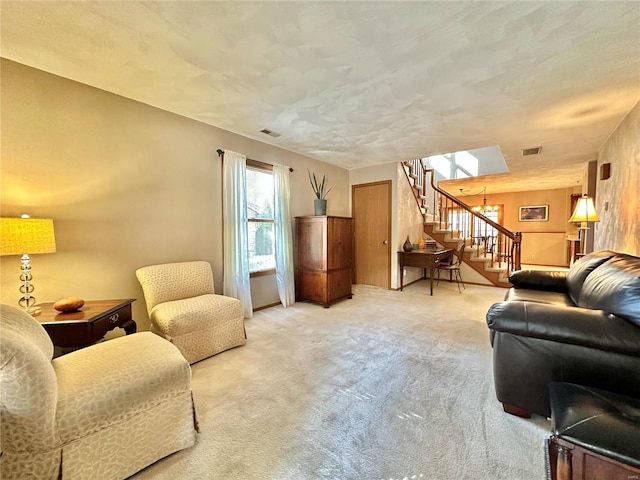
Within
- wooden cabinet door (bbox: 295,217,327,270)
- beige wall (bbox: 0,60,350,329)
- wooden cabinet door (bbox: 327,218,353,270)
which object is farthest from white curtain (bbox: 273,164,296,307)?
beige wall (bbox: 0,60,350,329)

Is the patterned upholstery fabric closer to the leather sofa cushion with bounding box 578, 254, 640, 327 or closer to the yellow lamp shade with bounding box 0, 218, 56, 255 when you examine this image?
the yellow lamp shade with bounding box 0, 218, 56, 255

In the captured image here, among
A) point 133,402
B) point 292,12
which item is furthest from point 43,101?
point 133,402

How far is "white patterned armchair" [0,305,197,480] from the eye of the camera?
1.04 metres

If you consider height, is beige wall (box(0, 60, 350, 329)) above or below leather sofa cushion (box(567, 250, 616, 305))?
above

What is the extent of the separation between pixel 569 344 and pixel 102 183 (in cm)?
367

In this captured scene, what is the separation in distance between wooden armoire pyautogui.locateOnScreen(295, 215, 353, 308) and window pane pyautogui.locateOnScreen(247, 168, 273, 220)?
22.0 inches

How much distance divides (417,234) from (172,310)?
5.13 meters

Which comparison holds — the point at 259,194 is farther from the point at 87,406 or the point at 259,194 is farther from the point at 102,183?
the point at 87,406

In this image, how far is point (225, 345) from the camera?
8.55 feet

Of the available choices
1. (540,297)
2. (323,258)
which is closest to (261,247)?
(323,258)

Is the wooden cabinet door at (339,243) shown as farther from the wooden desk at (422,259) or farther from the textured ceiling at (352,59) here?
the textured ceiling at (352,59)

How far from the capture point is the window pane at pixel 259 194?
12.5ft

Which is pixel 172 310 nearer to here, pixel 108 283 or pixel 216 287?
pixel 108 283

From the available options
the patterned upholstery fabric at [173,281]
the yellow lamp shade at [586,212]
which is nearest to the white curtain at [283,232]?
the patterned upholstery fabric at [173,281]
